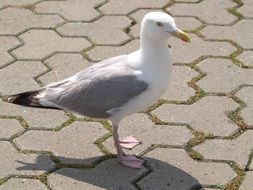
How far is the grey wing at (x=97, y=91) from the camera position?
4.46 meters

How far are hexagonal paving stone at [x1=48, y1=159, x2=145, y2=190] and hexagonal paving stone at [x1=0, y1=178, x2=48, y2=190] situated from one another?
0.08m

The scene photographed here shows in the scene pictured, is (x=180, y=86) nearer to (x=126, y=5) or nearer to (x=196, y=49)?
(x=196, y=49)

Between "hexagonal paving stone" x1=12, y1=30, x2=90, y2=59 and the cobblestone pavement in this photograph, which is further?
"hexagonal paving stone" x1=12, y1=30, x2=90, y2=59

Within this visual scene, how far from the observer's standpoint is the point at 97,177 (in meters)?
4.55

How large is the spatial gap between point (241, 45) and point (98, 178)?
7.22 ft

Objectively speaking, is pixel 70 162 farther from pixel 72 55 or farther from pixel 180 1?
pixel 180 1

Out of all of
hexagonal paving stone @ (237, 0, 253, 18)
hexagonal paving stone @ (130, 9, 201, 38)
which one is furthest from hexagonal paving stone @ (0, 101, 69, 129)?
hexagonal paving stone @ (237, 0, 253, 18)

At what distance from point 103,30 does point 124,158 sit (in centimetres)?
196

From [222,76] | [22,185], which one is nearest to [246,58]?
[222,76]

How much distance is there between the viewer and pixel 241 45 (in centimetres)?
595

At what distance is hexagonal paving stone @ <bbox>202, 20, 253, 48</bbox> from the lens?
6.02 m

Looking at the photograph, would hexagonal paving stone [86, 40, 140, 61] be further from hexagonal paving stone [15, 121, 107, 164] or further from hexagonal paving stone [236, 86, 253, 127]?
hexagonal paving stone [236, 86, 253, 127]

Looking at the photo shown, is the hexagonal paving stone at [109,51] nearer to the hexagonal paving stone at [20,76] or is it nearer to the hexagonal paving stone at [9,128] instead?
the hexagonal paving stone at [20,76]

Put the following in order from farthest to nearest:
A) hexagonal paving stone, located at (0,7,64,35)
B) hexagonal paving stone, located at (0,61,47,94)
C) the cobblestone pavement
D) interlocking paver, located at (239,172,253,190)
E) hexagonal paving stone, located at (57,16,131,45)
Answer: hexagonal paving stone, located at (0,7,64,35), hexagonal paving stone, located at (57,16,131,45), hexagonal paving stone, located at (0,61,47,94), the cobblestone pavement, interlocking paver, located at (239,172,253,190)
